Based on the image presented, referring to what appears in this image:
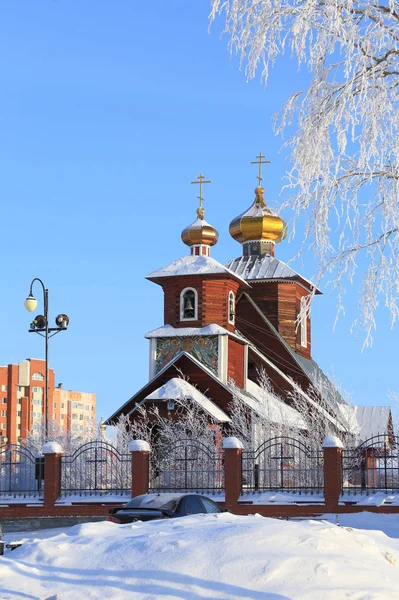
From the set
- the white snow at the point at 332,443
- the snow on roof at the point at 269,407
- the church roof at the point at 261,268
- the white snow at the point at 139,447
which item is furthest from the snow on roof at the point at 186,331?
the white snow at the point at 332,443

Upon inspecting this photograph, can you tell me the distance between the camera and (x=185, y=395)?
32344 millimetres

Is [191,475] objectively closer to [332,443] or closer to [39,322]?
[332,443]

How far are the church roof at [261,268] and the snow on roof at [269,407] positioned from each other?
5.28 meters

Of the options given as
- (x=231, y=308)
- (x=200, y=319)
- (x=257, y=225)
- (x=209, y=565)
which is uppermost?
(x=257, y=225)

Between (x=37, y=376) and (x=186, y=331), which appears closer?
(x=186, y=331)

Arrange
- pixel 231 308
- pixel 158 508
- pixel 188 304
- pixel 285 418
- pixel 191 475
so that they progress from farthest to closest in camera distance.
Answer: pixel 231 308 < pixel 188 304 < pixel 285 418 < pixel 191 475 < pixel 158 508

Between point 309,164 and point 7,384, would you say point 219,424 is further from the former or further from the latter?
point 7,384

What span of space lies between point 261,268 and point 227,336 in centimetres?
761

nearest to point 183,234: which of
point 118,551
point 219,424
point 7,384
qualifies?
point 219,424

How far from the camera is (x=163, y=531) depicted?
409 inches

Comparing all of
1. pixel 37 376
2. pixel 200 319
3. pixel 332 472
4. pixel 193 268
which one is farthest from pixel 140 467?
pixel 37 376

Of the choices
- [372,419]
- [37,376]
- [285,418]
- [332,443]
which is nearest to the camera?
[332,443]

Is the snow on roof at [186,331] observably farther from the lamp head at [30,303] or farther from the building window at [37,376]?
the building window at [37,376]

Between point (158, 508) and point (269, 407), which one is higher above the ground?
point (269, 407)
